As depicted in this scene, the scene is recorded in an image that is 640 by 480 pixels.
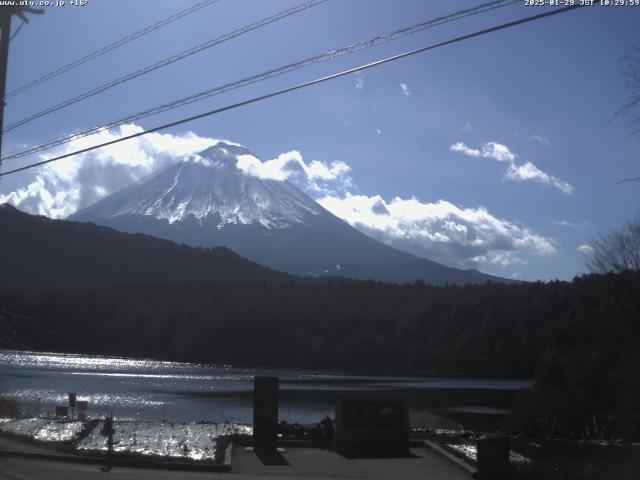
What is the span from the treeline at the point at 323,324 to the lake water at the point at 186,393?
8215mm

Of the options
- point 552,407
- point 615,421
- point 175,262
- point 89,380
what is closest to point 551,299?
point 89,380

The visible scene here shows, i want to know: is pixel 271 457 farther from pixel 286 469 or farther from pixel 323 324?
pixel 323 324

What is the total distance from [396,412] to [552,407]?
59.9ft

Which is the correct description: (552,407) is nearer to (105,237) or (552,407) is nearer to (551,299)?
(551,299)

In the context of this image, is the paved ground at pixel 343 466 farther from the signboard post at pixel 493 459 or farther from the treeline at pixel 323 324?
the treeline at pixel 323 324

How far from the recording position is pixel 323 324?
121 m

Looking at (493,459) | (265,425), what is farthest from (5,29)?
(493,459)

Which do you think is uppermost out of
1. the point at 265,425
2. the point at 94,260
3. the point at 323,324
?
the point at 94,260

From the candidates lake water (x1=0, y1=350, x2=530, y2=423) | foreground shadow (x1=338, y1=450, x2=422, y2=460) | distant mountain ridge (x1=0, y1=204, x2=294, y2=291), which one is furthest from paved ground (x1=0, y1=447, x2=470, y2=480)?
distant mountain ridge (x1=0, y1=204, x2=294, y2=291)

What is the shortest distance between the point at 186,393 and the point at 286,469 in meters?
46.7

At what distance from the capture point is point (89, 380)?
73.1 m

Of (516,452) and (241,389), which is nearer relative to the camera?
(516,452)

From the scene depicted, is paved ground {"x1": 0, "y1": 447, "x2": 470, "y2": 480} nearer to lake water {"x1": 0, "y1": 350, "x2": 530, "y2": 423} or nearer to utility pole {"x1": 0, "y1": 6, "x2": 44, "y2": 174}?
utility pole {"x1": 0, "y1": 6, "x2": 44, "y2": 174}

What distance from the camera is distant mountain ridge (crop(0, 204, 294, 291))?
150m
